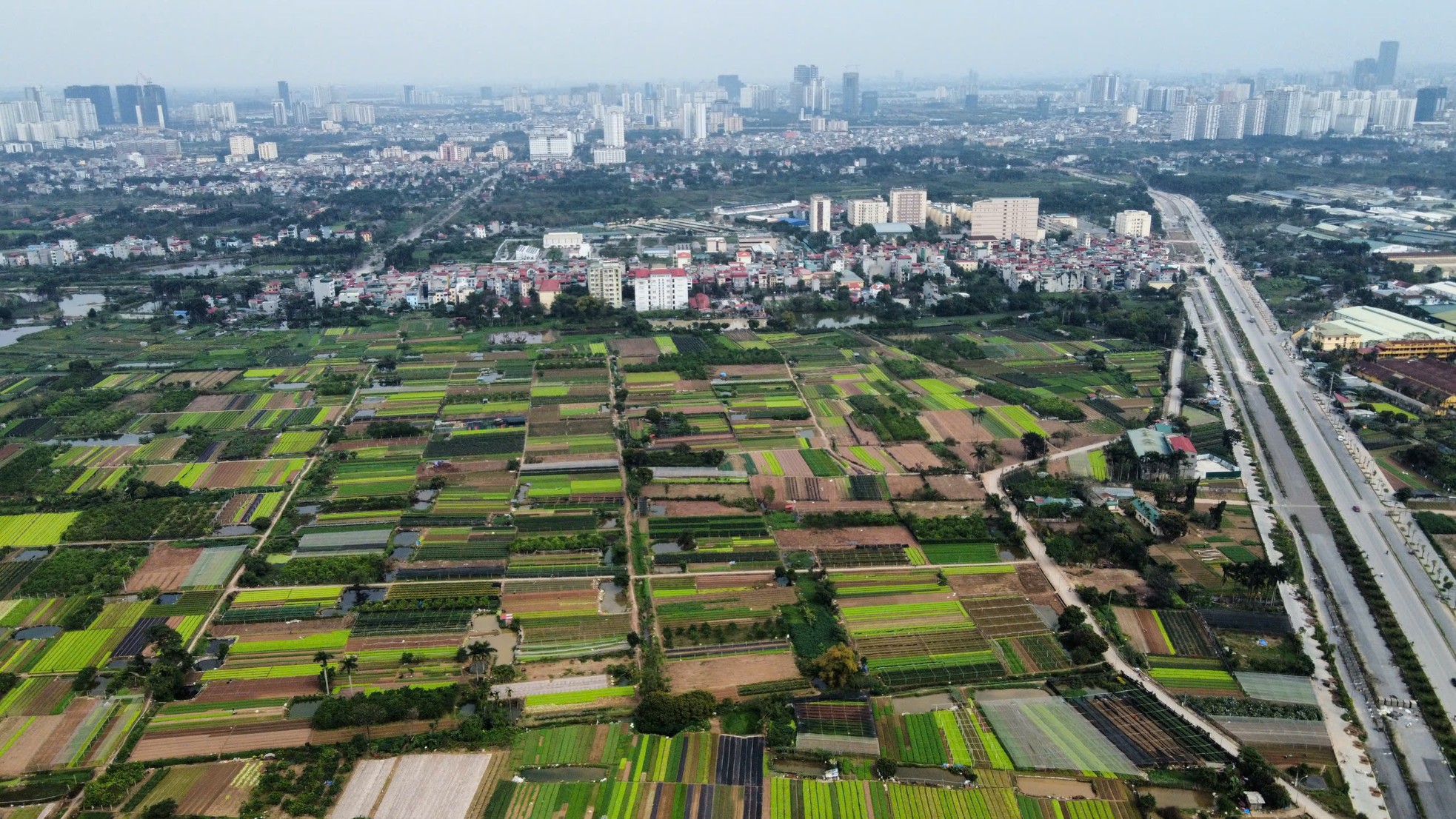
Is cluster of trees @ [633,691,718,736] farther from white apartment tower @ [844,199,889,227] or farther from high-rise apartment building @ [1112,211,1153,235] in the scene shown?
white apartment tower @ [844,199,889,227]

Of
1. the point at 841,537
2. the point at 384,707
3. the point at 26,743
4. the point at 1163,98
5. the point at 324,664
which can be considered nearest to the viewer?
the point at 26,743

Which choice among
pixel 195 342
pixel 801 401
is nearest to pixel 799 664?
pixel 801 401

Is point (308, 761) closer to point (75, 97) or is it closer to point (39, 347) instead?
point (39, 347)

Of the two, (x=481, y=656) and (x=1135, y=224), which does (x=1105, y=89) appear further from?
(x=481, y=656)

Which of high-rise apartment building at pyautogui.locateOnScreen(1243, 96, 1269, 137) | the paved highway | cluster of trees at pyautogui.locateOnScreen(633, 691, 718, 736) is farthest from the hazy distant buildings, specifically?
cluster of trees at pyautogui.locateOnScreen(633, 691, 718, 736)

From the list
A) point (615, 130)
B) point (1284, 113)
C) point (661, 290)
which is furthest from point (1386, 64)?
point (661, 290)

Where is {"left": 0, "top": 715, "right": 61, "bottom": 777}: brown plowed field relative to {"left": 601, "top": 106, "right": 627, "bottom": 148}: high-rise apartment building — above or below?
below

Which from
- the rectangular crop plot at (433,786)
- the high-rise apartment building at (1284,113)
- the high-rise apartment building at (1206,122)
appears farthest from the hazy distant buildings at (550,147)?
the rectangular crop plot at (433,786)
